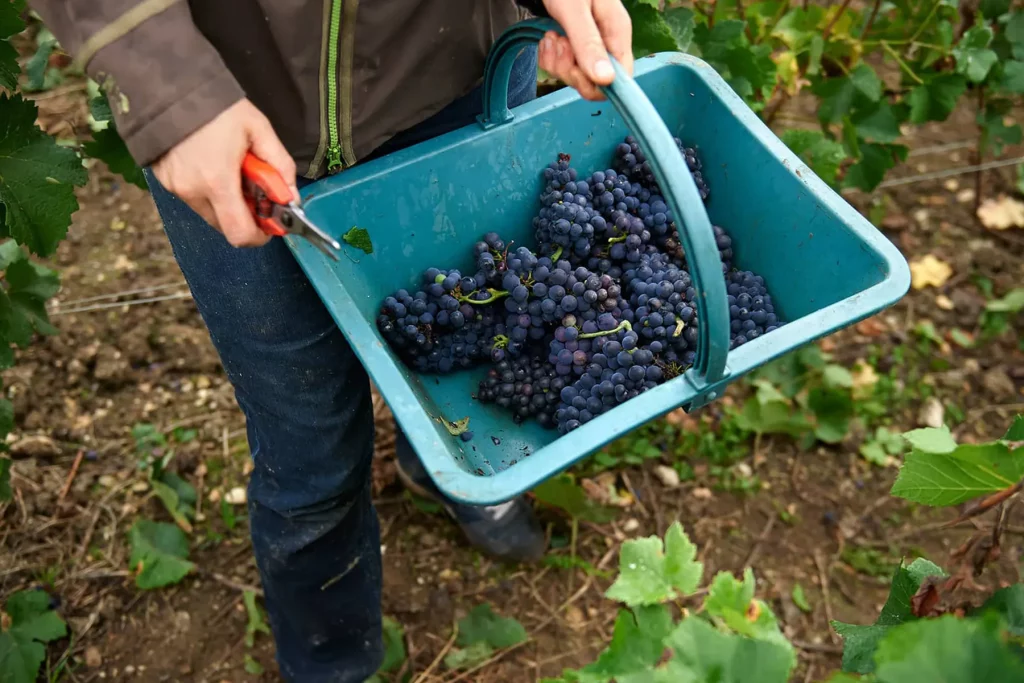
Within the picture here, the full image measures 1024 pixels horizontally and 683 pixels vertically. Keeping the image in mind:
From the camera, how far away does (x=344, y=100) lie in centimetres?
106

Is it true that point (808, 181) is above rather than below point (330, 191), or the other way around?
below

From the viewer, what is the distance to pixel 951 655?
1.80 ft

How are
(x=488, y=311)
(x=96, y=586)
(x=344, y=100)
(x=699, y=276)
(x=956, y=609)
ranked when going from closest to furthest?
(x=956, y=609) < (x=699, y=276) < (x=344, y=100) < (x=488, y=311) < (x=96, y=586)

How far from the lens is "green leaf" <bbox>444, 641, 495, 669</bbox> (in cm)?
179

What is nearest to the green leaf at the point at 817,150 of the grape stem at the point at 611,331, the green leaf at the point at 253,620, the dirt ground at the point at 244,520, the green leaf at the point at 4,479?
the dirt ground at the point at 244,520

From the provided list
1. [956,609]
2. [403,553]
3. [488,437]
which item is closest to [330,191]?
[488,437]

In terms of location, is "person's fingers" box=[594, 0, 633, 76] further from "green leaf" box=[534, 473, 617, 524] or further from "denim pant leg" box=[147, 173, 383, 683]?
"green leaf" box=[534, 473, 617, 524]

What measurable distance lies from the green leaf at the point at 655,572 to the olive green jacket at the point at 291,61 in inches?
25.0

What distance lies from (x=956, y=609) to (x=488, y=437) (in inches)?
25.6

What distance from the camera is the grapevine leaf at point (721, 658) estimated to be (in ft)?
2.00

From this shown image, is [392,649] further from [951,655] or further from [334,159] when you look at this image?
[951,655]

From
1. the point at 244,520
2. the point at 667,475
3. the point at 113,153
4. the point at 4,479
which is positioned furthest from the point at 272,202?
the point at 667,475

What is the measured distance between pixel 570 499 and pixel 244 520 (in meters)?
0.77

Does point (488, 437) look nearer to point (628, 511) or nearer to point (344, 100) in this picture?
point (344, 100)
